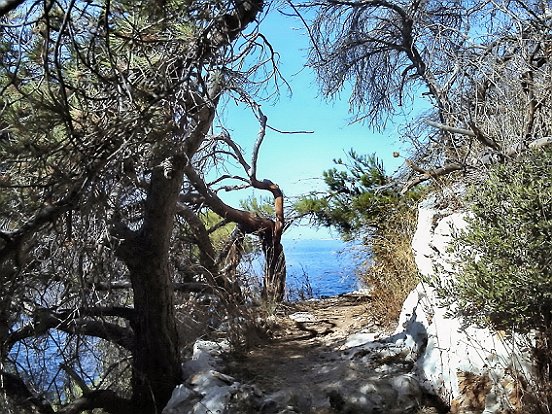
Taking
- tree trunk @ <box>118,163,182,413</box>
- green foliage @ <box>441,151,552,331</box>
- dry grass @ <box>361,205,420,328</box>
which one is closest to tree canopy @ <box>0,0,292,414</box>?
tree trunk @ <box>118,163,182,413</box>

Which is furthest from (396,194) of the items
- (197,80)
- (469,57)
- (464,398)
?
(197,80)

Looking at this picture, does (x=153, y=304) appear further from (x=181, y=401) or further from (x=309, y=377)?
(x=309, y=377)

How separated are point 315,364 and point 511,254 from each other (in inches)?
74.2

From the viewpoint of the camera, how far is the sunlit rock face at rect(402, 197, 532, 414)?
12.0 feet

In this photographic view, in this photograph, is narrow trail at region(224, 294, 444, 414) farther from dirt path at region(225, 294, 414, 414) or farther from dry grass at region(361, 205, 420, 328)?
dry grass at region(361, 205, 420, 328)

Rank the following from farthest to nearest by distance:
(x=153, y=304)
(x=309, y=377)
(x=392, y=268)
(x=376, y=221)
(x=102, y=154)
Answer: (x=376, y=221) → (x=392, y=268) → (x=309, y=377) → (x=153, y=304) → (x=102, y=154)

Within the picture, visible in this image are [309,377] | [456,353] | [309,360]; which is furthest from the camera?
[309,360]

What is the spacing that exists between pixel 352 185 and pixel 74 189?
622cm

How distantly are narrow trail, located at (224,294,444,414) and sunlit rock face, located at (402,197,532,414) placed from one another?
0.19m

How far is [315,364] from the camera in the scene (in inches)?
192

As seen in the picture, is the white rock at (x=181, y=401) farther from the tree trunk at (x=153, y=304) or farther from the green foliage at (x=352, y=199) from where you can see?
the green foliage at (x=352, y=199)

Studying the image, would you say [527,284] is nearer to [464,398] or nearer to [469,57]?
[464,398]

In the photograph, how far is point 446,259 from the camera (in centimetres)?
431

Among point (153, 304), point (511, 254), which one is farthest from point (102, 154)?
point (511, 254)
